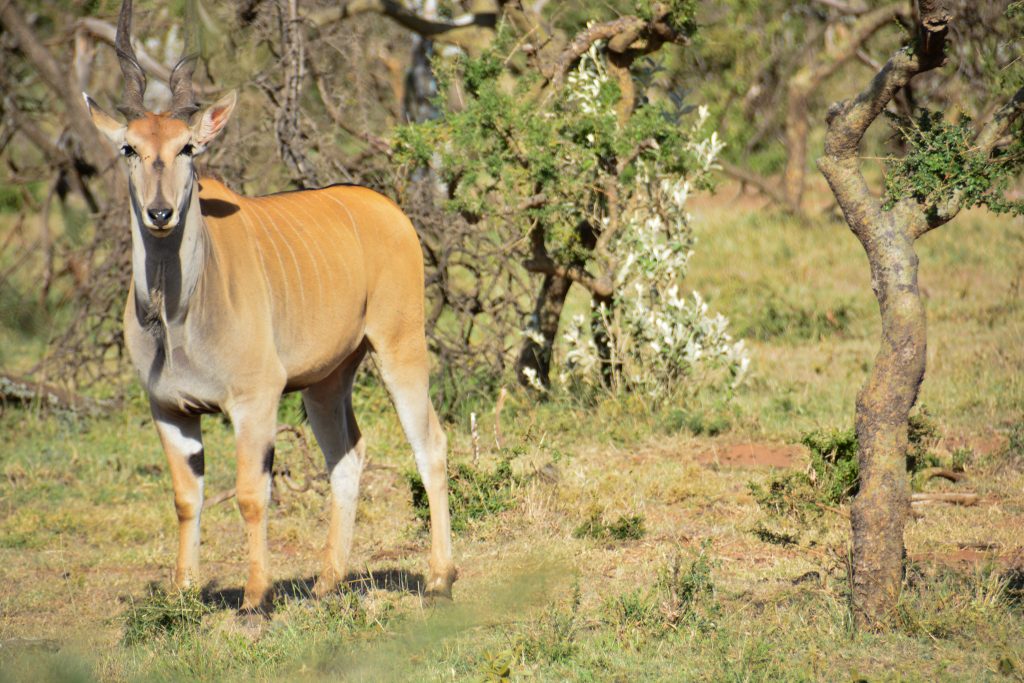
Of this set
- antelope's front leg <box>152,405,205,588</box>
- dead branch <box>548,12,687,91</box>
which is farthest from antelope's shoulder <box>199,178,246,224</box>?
dead branch <box>548,12,687,91</box>

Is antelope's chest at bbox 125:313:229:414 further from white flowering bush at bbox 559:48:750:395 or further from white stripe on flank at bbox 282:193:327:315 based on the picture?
white flowering bush at bbox 559:48:750:395

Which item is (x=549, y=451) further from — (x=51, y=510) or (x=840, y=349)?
(x=840, y=349)

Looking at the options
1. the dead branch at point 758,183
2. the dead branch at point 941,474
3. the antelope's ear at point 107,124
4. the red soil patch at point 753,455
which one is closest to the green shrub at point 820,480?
the dead branch at point 941,474

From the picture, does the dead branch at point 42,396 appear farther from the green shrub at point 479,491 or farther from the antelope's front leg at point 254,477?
the antelope's front leg at point 254,477

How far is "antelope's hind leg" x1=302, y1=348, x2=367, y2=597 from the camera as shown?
4812 millimetres

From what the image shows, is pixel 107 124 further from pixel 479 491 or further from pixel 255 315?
pixel 479 491

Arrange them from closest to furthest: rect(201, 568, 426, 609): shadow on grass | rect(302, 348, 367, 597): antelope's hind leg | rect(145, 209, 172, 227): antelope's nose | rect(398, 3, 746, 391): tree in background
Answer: rect(145, 209, 172, 227): antelope's nose, rect(201, 568, 426, 609): shadow on grass, rect(302, 348, 367, 597): antelope's hind leg, rect(398, 3, 746, 391): tree in background

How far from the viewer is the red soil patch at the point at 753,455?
6129 mm

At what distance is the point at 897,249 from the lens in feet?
12.9

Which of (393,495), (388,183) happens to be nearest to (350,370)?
(393,495)

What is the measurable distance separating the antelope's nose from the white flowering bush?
3.46 meters

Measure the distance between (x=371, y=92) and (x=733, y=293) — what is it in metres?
3.59

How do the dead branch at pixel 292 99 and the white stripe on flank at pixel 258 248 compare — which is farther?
the dead branch at pixel 292 99

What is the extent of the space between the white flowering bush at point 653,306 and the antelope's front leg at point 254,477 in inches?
119
